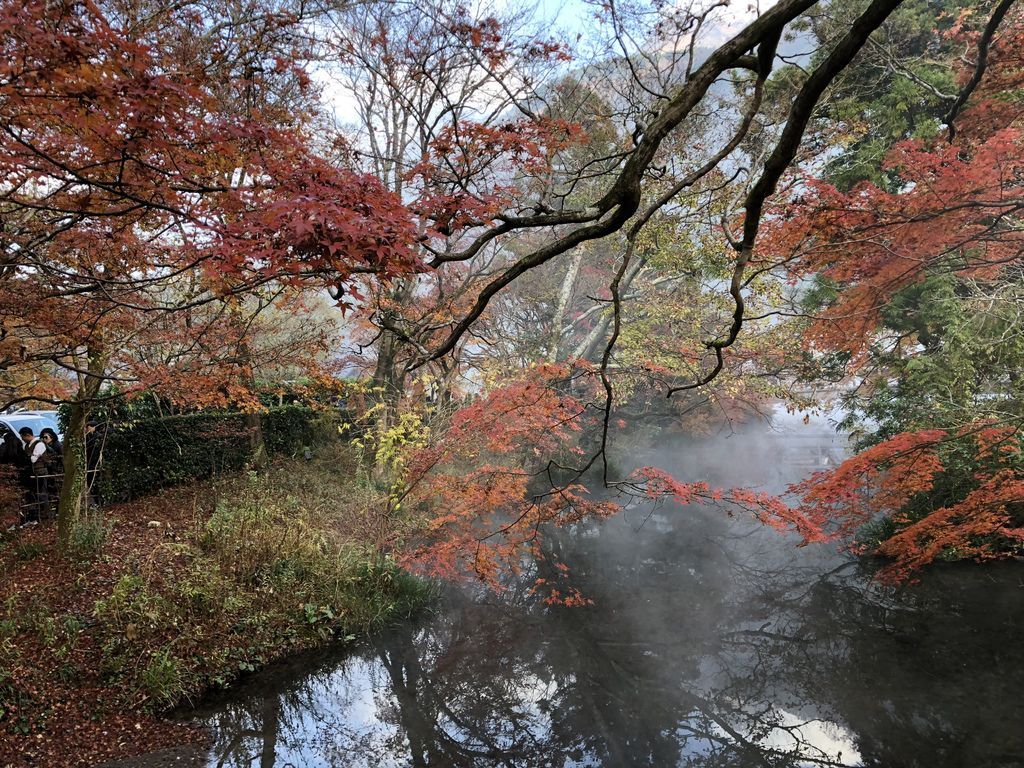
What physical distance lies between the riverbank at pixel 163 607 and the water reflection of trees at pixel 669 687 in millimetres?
477

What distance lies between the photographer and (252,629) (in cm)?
605

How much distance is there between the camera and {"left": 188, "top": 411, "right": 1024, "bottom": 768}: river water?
16.4 feet

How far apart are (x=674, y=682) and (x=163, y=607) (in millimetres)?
5366

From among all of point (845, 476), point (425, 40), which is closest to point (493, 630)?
point (845, 476)

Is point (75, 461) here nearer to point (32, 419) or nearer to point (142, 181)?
point (142, 181)

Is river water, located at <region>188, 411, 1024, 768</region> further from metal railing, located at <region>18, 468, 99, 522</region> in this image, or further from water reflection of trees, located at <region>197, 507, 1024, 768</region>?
metal railing, located at <region>18, 468, 99, 522</region>

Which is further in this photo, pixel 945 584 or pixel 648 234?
pixel 648 234

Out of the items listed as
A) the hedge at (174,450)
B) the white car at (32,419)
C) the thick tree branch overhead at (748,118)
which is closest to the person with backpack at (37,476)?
the hedge at (174,450)

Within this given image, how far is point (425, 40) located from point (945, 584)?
1070 centimetres

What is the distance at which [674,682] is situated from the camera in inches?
238

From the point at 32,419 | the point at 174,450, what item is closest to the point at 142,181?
the point at 174,450

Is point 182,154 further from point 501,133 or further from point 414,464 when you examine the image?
point 414,464

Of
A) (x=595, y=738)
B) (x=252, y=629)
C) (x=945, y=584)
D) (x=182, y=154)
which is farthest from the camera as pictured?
(x=945, y=584)

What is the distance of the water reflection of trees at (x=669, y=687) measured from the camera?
5.00 metres
